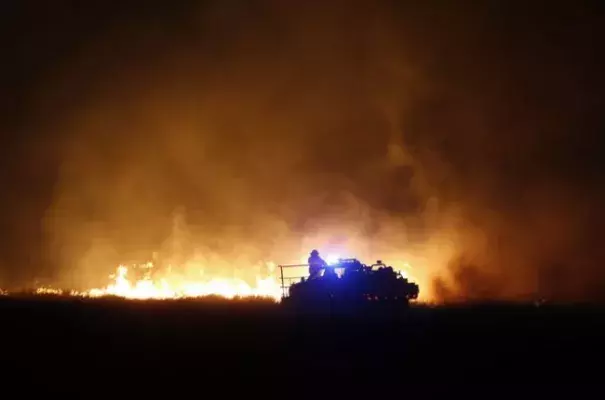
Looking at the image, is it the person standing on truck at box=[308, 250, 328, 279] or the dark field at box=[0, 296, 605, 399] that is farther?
the person standing on truck at box=[308, 250, 328, 279]

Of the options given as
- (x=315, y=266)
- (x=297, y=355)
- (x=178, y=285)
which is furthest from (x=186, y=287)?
(x=297, y=355)

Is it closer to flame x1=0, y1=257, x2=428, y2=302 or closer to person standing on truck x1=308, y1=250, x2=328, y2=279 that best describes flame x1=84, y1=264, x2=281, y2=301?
flame x1=0, y1=257, x2=428, y2=302

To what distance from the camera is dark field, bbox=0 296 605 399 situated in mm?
14516

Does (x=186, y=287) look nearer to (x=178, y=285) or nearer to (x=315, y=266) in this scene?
(x=178, y=285)

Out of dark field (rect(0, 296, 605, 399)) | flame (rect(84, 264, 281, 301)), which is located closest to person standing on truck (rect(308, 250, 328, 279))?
dark field (rect(0, 296, 605, 399))

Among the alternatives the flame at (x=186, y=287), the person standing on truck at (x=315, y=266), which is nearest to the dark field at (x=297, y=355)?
the person standing on truck at (x=315, y=266)

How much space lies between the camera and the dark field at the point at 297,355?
47.6ft

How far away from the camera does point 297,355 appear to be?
1780cm

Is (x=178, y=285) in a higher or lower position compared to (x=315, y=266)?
higher

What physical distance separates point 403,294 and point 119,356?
53.6 ft

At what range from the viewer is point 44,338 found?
66.7 ft

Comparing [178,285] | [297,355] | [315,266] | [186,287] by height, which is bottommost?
[297,355]

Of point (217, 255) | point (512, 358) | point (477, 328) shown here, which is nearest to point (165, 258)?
point (217, 255)

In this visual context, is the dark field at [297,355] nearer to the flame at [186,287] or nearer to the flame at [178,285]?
the flame at [178,285]
